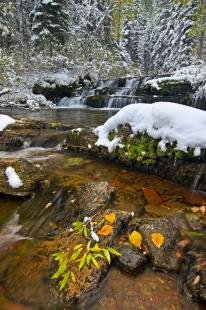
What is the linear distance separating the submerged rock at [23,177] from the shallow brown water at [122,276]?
201mm

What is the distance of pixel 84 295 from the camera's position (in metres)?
3.16

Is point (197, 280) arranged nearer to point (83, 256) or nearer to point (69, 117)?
point (83, 256)

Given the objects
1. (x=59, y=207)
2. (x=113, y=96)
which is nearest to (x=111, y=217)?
(x=59, y=207)

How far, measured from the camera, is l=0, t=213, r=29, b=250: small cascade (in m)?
4.32

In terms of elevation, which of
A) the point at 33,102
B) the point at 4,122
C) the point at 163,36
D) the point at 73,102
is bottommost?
the point at 73,102

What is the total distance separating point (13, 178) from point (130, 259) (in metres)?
3.07

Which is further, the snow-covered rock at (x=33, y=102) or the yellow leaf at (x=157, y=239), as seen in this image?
the snow-covered rock at (x=33, y=102)

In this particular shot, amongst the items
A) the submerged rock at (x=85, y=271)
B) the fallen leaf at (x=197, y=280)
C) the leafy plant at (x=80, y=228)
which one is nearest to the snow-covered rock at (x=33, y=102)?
the leafy plant at (x=80, y=228)

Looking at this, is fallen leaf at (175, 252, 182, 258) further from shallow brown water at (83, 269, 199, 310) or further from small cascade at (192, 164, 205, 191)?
small cascade at (192, 164, 205, 191)

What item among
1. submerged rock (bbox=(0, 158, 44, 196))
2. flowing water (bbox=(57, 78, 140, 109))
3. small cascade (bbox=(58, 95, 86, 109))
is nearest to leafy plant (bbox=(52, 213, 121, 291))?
submerged rock (bbox=(0, 158, 44, 196))

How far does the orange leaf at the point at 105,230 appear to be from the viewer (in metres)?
3.77

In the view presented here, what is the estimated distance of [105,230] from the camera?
12.5 feet

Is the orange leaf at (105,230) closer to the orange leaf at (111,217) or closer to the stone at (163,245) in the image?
the orange leaf at (111,217)

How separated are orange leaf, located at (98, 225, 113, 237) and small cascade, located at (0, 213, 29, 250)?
1.25 m
